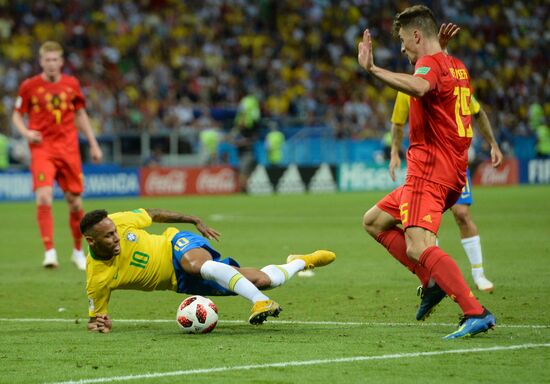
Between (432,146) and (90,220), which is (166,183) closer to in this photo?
(90,220)

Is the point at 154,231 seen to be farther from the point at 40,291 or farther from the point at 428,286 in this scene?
the point at 428,286

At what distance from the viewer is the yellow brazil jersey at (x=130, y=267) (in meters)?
7.98

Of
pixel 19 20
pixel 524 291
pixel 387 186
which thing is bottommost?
pixel 387 186

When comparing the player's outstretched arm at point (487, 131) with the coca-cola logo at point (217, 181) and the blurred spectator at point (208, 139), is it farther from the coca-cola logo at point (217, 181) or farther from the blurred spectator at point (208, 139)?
the coca-cola logo at point (217, 181)

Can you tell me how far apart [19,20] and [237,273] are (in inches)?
1103

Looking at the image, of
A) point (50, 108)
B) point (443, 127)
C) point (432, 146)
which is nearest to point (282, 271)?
point (432, 146)

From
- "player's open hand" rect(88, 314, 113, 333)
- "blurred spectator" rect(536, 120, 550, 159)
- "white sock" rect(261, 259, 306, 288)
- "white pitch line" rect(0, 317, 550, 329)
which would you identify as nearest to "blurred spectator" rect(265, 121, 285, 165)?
"blurred spectator" rect(536, 120, 550, 159)

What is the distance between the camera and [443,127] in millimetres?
7293

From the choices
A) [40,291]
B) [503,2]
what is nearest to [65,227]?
[40,291]

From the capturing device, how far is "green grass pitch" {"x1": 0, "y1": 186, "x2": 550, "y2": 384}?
19.8 ft

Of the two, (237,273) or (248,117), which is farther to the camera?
(248,117)

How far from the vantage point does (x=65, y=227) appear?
20516 millimetres

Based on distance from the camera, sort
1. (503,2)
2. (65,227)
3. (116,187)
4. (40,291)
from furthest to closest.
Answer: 1. (503,2)
2. (116,187)
3. (65,227)
4. (40,291)

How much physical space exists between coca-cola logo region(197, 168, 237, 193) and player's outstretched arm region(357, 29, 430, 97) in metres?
25.0
